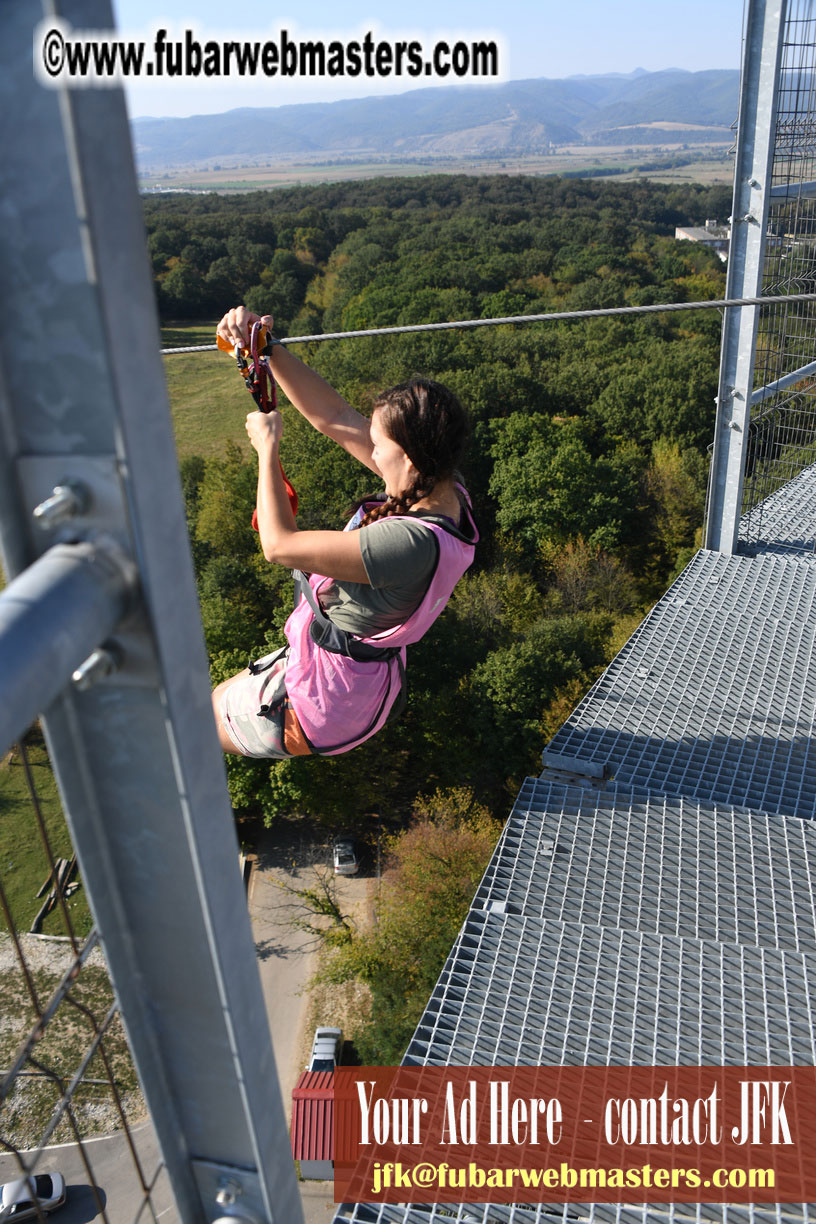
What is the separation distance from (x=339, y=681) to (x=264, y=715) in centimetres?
37

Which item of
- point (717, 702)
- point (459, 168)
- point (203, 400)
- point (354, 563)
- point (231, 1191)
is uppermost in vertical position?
point (459, 168)

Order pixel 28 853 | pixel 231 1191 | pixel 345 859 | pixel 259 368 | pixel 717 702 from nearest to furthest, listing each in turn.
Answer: pixel 231 1191, pixel 259 368, pixel 717 702, pixel 28 853, pixel 345 859

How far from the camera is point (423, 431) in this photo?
306cm

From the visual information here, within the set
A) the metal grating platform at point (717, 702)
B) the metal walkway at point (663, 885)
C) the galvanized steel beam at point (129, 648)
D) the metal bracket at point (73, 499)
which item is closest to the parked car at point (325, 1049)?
the metal walkway at point (663, 885)

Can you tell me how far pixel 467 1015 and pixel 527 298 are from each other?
4083 cm

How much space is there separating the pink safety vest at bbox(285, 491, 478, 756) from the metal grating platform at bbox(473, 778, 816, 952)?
190 inches

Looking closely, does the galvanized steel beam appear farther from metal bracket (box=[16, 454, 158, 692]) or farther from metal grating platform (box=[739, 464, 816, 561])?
metal grating platform (box=[739, 464, 816, 561])

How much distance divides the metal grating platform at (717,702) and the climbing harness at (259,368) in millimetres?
6653

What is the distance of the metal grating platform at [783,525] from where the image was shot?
1227 cm

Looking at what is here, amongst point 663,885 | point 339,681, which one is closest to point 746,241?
point 663,885

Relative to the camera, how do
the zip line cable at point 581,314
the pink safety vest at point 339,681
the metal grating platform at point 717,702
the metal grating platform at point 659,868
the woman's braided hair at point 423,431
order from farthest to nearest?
the metal grating platform at point 717,702, the metal grating platform at point 659,868, the zip line cable at point 581,314, the pink safety vest at point 339,681, the woman's braided hair at point 423,431

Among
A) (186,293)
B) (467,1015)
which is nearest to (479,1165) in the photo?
(467,1015)

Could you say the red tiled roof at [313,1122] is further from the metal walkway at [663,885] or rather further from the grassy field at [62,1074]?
the metal walkway at [663,885]

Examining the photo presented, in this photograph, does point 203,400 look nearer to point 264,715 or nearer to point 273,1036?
point 273,1036
